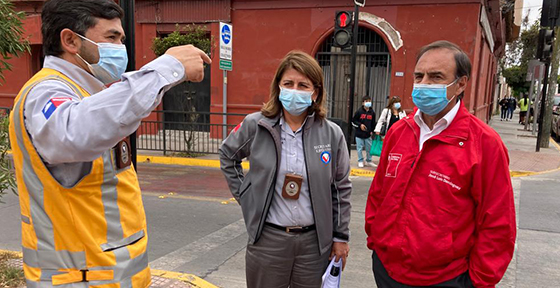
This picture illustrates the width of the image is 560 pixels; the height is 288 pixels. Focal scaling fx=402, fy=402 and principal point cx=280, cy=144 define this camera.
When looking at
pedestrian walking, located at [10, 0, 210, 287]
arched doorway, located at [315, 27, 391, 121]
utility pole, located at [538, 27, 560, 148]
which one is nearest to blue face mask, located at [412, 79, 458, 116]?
pedestrian walking, located at [10, 0, 210, 287]

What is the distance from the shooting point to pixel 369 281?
158 inches

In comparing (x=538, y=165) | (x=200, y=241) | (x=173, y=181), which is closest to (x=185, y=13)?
(x=173, y=181)

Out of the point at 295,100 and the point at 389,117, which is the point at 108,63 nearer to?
the point at 295,100

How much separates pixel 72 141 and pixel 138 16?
1371 cm

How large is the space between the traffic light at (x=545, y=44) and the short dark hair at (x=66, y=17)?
47.5ft

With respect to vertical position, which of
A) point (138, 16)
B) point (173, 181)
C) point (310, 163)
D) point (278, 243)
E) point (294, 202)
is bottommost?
point (173, 181)

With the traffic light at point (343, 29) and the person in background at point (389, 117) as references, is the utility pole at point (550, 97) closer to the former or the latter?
the person in background at point (389, 117)

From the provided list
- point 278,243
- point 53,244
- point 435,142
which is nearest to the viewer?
point 53,244

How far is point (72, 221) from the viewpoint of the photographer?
148 centimetres

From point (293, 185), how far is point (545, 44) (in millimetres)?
13921

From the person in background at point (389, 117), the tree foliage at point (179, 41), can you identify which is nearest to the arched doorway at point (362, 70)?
the person in background at point (389, 117)

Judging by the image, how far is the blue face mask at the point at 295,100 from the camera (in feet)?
8.08

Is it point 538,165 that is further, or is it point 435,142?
point 538,165

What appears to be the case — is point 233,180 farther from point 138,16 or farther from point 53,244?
point 138,16
